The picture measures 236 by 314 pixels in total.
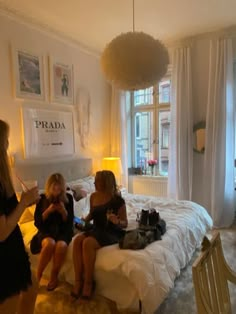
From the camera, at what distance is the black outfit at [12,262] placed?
1.32 m

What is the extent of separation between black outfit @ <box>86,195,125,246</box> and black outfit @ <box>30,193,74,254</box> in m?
0.24

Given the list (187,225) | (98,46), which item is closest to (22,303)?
(187,225)

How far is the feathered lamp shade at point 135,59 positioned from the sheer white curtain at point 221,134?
1975mm

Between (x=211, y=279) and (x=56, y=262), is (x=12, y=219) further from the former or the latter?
(x=56, y=262)

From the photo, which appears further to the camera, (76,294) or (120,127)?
(120,127)

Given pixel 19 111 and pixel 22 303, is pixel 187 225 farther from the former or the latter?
pixel 19 111

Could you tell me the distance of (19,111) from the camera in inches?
136

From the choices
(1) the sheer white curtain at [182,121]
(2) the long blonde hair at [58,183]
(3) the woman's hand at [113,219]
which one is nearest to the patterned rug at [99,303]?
(3) the woman's hand at [113,219]

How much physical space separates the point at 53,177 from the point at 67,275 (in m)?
0.90

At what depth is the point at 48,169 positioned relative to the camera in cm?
373

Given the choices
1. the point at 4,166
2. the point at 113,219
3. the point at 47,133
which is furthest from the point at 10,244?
the point at 47,133

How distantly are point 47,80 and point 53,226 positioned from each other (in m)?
2.22

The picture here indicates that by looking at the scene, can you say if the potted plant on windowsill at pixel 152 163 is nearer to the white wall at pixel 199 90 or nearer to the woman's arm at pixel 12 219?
the white wall at pixel 199 90

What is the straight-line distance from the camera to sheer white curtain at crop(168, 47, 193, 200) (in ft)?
14.0
